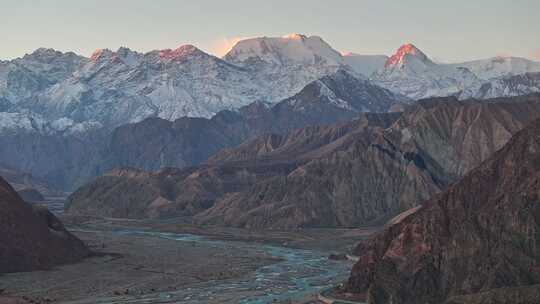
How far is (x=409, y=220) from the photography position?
634 feet

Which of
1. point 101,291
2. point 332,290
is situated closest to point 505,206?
point 332,290

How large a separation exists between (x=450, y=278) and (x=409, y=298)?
24.4ft

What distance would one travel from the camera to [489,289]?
15575 centimetres

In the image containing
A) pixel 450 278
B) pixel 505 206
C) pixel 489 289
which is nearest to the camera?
pixel 489 289

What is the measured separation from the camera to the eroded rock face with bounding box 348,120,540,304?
162 metres

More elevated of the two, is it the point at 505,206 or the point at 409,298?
the point at 505,206

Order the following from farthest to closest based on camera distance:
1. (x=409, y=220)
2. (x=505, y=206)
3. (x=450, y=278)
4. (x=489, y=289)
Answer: (x=409, y=220) → (x=505, y=206) → (x=450, y=278) → (x=489, y=289)

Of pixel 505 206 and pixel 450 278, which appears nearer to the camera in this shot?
pixel 450 278

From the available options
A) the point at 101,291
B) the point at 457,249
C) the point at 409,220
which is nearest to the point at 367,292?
the point at 457,249

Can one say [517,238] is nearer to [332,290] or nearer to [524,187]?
[524,187]

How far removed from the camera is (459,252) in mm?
171000

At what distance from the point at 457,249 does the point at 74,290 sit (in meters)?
69.7

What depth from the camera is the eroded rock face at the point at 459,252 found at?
533ft

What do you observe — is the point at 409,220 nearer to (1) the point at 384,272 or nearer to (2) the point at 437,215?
(2) the point at 437,215
